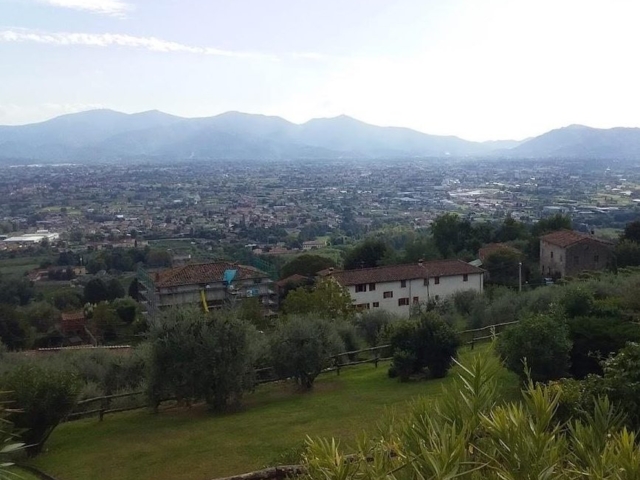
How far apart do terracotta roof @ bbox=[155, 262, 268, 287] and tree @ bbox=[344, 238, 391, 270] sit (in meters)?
7.96

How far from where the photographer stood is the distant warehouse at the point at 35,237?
80.9m

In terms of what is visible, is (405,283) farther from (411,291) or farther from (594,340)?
(594,340)

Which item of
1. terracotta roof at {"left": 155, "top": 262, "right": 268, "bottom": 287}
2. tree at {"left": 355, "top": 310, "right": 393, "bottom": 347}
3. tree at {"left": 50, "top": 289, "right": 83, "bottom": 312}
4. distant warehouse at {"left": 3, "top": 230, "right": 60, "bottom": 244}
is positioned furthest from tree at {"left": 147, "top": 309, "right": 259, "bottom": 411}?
distant warehouse at {"left": 3, "top": 230, "right": 60, "bottom": 244}

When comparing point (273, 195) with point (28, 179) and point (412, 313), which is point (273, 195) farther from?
point (412, 313)

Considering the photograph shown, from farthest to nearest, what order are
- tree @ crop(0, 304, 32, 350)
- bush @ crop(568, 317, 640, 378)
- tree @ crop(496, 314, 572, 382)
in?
tree @ crop(0, 304, 32, 350) < bush @ crop(568, 317, 640, 378) < tree @ crop(496, 314, 572, 382)

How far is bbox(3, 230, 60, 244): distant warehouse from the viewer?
265 feet

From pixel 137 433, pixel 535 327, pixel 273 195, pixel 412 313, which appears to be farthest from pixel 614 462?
pixel 273 195

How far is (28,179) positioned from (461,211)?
416 feet

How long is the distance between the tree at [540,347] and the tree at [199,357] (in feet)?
20.2

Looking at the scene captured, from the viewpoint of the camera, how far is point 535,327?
13133mm

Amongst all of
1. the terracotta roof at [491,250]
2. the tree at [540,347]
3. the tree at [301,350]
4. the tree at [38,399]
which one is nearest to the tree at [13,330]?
the tree at [301,350]

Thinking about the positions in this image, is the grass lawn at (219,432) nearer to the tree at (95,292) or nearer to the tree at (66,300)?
the tree at (66,300)

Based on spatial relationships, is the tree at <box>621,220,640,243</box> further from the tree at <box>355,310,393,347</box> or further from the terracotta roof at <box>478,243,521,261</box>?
the tree at <box>355,310,393,347</box>

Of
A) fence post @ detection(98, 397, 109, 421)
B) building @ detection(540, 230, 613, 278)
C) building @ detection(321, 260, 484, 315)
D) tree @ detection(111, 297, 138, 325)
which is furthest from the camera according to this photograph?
building @ detection(540, 230, 613, 278)
